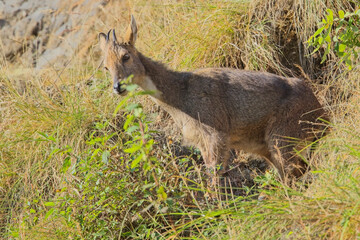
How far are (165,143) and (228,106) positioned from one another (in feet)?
3.98

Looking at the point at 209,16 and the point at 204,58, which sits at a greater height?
the point at 209,16

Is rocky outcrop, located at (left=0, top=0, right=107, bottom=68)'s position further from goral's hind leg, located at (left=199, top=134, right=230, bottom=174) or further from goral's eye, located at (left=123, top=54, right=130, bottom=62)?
goral's hind leg, located at (left=199, top=134, right=230, bottom=174)

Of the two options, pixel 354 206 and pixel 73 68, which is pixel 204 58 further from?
pixel 354 206

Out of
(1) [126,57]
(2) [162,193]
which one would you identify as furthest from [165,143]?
(2) [162,193]

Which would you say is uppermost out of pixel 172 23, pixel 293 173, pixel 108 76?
pixel 172 23

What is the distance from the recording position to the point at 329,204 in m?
4.32

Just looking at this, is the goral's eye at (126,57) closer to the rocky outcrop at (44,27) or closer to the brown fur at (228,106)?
the brown fur at (228,106)

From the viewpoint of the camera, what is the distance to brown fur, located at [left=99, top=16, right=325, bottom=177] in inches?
263

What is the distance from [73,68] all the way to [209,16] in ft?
8.00

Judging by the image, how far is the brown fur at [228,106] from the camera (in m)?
6.67

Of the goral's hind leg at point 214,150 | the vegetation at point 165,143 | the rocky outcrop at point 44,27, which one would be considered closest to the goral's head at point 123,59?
the vegetation at point 165,143

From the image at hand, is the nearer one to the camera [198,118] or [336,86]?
[198,118]

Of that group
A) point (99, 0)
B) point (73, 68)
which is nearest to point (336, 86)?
point (73, 68)

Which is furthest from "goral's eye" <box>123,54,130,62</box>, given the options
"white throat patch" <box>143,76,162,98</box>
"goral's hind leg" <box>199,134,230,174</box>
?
"goral's hind leg" <box>199,134,230,174</box>
